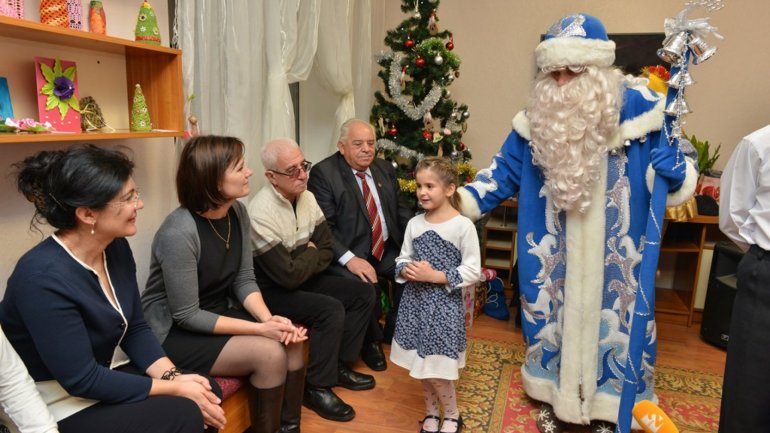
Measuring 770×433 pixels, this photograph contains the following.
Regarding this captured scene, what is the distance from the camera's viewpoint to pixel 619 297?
2.23m

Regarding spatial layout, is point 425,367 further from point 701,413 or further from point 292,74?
point 292,74

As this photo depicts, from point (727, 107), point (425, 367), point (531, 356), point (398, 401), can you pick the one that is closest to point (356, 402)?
point (398, 401)

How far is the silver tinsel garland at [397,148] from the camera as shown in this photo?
144 inches

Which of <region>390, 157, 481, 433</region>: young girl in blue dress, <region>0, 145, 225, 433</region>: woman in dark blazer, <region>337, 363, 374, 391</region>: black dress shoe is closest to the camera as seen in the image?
<region>0, 145, 225, 433</region>: woman in dark blazer

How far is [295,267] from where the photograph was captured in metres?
2.52

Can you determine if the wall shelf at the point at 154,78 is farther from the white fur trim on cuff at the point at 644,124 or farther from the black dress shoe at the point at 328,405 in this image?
the white fur trim on cuff at the point at 644,124

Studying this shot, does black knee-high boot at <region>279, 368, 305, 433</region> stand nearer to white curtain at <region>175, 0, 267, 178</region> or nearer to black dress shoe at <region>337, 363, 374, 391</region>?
black dress shoe at <region>337, 363, 374, 391</region>

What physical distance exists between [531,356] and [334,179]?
1.42 metres

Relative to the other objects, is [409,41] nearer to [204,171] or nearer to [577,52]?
[577,52]

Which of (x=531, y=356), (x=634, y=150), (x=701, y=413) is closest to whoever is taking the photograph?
(x=634, y=150)

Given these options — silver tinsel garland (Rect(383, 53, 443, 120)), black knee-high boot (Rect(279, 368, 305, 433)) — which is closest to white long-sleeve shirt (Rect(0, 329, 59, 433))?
black knee-high boot (Rect(279, 368, 305, 433))

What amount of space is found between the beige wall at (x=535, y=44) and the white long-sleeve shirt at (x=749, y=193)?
2.43m

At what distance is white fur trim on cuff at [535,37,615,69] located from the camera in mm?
2068

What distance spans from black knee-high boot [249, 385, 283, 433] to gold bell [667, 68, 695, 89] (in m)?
1.87
